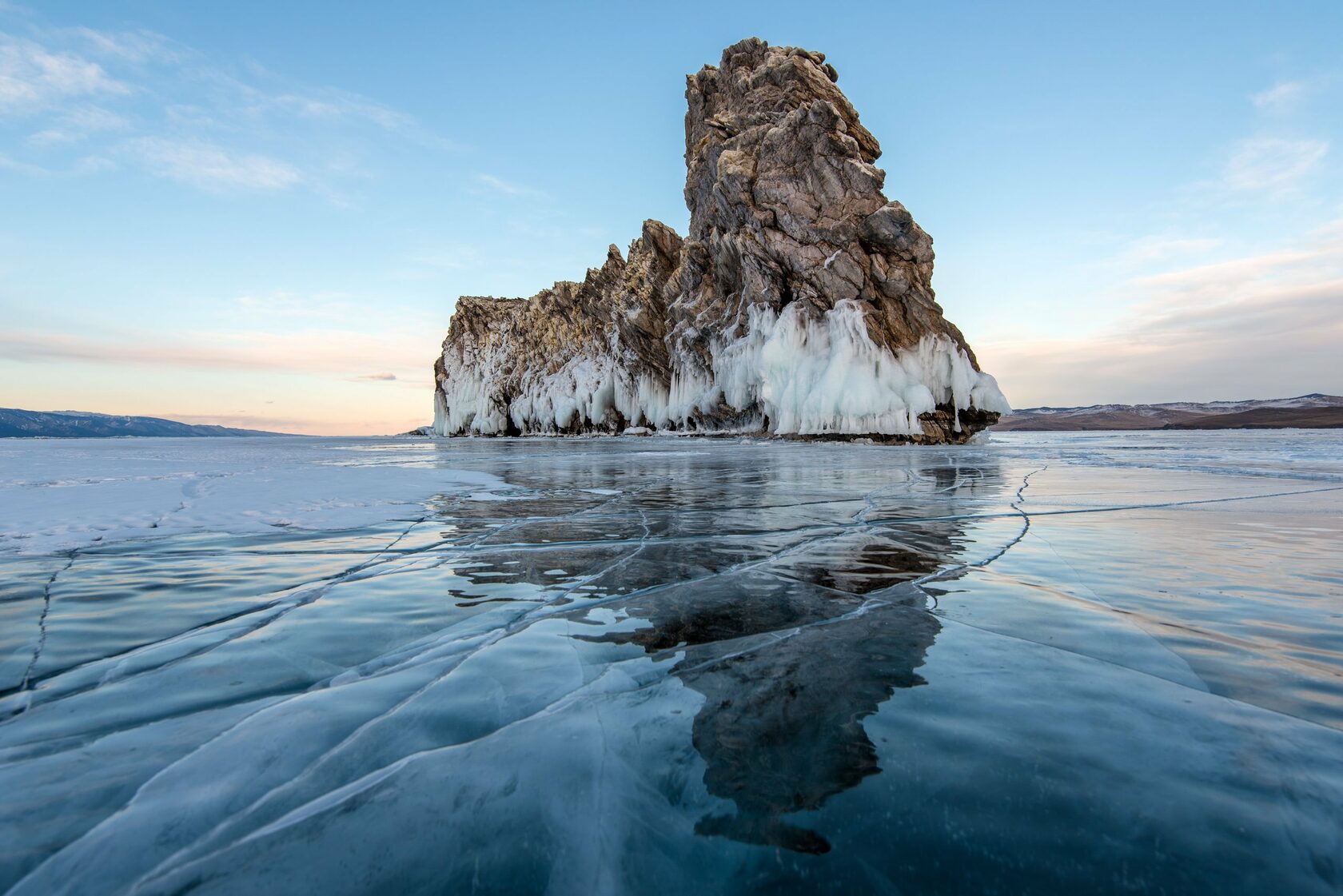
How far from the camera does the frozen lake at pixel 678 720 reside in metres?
1.27

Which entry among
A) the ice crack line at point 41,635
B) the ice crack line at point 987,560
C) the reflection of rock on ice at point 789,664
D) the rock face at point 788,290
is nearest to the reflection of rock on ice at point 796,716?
the reflection of rock on ice at point 789,664

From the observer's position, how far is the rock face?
94.7 feet

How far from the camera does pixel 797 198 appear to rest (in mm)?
31188

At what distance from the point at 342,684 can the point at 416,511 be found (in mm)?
4970

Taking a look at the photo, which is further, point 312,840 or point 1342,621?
point 1342,621

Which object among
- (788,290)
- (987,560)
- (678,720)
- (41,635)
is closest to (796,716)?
(678,720)

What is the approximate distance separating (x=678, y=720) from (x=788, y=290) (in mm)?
33532

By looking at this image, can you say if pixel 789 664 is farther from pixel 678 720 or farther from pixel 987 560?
pixel 987 560

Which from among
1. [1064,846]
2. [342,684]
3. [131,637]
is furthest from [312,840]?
[131,637]

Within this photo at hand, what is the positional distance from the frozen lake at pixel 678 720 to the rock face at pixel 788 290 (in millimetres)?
25719

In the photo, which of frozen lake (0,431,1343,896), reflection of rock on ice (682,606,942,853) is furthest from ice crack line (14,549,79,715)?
reflection of rock on ice (682,606,942,853)

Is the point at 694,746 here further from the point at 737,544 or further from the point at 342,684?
the point at 737,544

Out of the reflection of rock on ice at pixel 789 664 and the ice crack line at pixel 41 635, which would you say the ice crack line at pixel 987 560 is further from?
the ice crack line at pixel 41 635

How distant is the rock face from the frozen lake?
1013 inches
